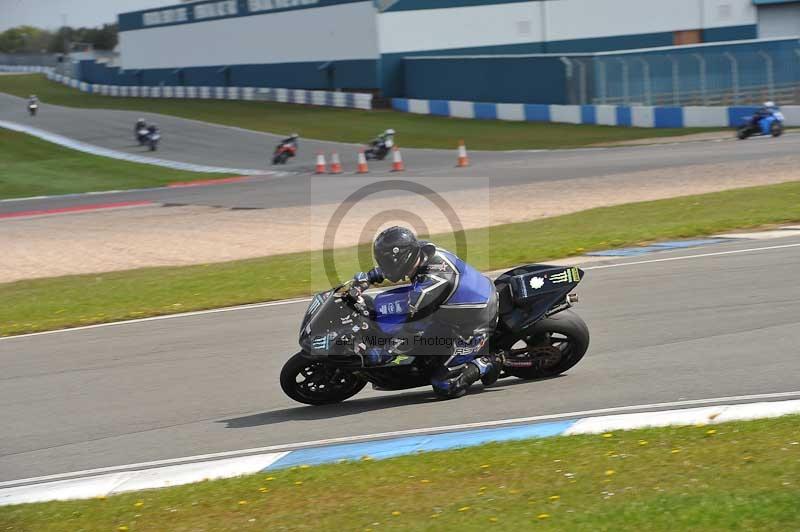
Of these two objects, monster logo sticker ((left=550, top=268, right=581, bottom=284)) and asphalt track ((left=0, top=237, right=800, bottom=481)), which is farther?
monster logo sticker ((left=550, top=268, right=581, bottom=284))

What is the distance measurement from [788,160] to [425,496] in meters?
21.4

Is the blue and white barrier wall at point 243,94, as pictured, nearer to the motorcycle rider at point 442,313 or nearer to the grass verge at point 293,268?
the grass verge at point 293,268

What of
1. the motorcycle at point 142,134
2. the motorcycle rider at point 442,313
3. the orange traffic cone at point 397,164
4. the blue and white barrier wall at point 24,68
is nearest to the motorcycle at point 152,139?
the motorcycle at point 142,134

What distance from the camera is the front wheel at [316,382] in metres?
8.74

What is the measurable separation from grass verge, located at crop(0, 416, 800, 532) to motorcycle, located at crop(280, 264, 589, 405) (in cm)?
162

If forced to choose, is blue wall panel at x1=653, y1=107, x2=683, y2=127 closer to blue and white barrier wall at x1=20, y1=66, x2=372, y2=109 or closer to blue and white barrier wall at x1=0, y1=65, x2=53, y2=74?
blue and white barrier wall at x1=20, y1=66, x2=372, y2=109

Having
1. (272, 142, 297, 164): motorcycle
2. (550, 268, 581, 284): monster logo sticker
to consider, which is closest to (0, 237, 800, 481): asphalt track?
(550, 268, 581, 284): monster logo sticker

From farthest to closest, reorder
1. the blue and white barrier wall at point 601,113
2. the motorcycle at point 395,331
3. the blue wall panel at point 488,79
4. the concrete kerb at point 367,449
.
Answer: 1. the blue wall panel at point 488,79
2. the blue and white barrier wall at point 601,113
3. the motorcycle at point 395,331
4. the concrete kerb at point 367,449

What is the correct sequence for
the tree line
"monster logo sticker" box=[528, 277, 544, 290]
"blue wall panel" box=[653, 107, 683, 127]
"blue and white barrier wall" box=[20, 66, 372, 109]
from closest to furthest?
"monster logo sticker" box=[528, 277, 544, 290], "blue wall panel" box=[653, 107, 683, 127], "blue and white barrier wall" box=[20, 66, 372, 109], the tree line

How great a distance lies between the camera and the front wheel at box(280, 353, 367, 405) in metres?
8.74

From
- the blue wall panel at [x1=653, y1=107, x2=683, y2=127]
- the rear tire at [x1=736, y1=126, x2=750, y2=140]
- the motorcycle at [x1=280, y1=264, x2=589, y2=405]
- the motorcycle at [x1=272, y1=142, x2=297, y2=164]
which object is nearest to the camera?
the motorcycle at [x1=280, y1=264, x2=589, y2=405]

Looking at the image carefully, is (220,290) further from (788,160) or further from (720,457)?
(788,160)

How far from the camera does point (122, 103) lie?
69438 millimetres

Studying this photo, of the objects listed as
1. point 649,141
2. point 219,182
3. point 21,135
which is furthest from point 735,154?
point 21,135
